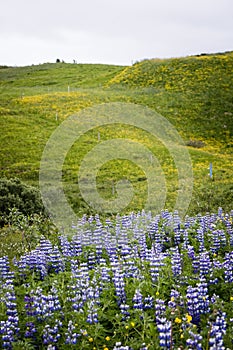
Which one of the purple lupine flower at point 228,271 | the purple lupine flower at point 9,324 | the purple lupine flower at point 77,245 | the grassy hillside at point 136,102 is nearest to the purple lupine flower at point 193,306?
the purple lupine flower at point 228,271

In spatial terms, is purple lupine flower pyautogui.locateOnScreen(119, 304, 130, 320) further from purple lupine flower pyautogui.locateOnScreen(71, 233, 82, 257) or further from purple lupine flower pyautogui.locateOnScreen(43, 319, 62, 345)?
purple lupine flower pyautogui.locateOnScreen(71, 233, 82, 257)

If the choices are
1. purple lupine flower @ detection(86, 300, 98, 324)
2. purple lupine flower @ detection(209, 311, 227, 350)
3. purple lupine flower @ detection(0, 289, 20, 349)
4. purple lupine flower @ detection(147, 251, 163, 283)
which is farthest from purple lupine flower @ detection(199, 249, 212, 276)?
purple lupine flower @ detection(0, 289, 20, 349)

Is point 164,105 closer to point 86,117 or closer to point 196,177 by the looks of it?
point 86,117

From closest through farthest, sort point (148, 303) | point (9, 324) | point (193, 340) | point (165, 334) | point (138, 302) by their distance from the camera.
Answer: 1. point (193, 340)
2. point (165, 334)
3. point (9, 324)
4. point (138, 302)
5. point (148, 303)

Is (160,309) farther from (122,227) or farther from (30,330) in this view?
(122,227)

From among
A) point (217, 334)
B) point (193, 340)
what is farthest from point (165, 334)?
point (217, 334)

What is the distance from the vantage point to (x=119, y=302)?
5672mm

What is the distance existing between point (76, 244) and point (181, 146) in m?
26.8

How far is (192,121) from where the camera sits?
132 ft

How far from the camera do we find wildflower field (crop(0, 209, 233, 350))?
187 inches

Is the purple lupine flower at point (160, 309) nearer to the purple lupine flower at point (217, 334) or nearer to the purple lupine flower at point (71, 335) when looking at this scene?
the purple lupine flower at point (217, 334)

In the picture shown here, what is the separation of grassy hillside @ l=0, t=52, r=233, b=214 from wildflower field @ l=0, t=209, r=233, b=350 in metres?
9.63

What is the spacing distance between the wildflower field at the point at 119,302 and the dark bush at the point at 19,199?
865 cm

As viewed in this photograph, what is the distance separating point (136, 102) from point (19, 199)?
28775 mm
